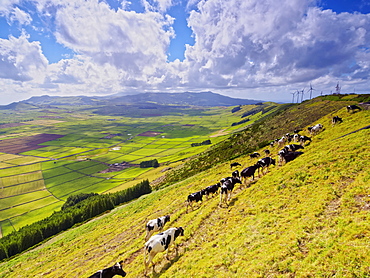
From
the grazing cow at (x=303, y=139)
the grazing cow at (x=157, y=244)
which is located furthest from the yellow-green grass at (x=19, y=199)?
the grazing cow at (x=303, y=139)

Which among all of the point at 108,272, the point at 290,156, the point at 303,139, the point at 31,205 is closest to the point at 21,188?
the point at 31,205

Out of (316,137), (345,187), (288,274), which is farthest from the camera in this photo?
(316,137)

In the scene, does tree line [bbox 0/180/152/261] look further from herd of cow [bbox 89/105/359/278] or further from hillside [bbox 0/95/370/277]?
herd of cow [bbox 89/105/359/278]

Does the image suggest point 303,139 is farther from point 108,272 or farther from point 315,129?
point 108,272

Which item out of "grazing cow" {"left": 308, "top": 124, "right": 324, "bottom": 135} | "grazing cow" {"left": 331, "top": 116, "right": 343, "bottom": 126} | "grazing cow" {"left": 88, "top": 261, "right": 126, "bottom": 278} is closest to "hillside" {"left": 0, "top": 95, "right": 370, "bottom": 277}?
"grazing cow" {"left": 88, "top": 261, "right": 126, "bottom": 278}

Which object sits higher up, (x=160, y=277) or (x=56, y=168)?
(x=160, y=277)

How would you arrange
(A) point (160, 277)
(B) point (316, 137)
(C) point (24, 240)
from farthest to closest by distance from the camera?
(C) point (24, 240) → (B) point (316, 137) → (A) point (160, 277)

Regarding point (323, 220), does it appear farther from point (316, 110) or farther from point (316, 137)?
point (316, 110)

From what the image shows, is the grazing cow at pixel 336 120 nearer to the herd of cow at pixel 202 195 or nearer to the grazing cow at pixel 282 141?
the herd of cow at pixel 202 195

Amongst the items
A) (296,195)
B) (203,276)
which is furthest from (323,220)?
(203,276)

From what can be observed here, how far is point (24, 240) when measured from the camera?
6088 centimetres

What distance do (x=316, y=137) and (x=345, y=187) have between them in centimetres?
2442

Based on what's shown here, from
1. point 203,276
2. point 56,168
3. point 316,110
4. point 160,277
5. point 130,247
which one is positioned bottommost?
point 56,168

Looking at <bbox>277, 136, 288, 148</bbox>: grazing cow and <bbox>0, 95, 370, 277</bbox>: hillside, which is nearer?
<bbox>0, 95, 370, 277</bbox>: hillside
